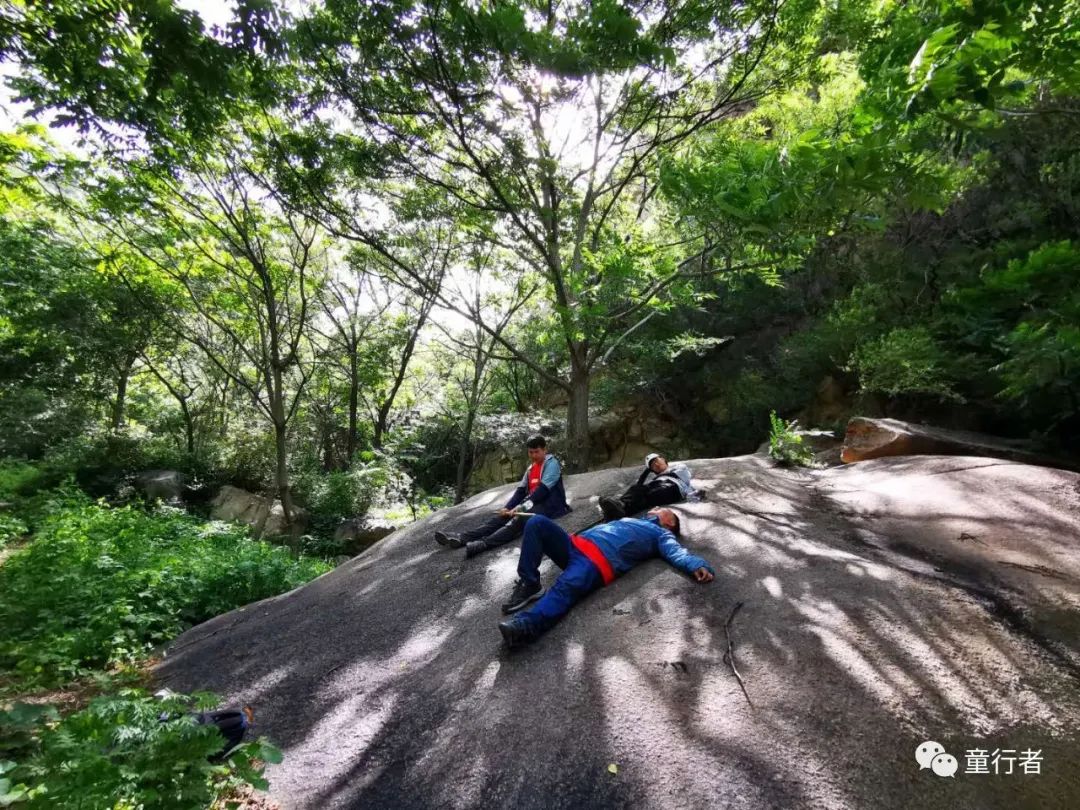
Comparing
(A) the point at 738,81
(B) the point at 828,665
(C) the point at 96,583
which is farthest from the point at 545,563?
(A) the point at 738,81

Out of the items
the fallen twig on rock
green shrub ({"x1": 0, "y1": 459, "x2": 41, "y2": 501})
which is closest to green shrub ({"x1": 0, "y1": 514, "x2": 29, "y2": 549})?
green shrub ({"x1": 0, "y1": 459, "x2": 41, "y2": 501})

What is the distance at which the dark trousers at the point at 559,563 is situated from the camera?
395 centimetres

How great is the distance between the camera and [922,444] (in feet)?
26.1

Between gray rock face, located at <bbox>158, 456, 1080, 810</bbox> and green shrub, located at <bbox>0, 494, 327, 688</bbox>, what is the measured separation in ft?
2.20

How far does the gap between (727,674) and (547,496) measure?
11.8 ft

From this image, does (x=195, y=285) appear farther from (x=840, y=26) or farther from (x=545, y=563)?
(x=840, y=26)

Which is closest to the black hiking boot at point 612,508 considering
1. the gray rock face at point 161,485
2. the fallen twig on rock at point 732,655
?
the fallen twig on rock at point 732,655

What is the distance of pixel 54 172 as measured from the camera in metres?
9.09

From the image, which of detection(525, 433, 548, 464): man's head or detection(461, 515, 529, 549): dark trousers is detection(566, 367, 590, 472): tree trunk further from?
detection(461, 515, 529, 549): dark trousers

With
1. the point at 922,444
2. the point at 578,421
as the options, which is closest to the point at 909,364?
the point at 922,444

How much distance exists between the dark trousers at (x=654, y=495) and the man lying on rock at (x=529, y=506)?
0.88 metres

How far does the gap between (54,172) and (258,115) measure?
397 centimetres

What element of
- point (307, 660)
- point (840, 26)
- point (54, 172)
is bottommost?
point (307, 660)

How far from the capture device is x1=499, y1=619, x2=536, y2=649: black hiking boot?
3.59 metres
